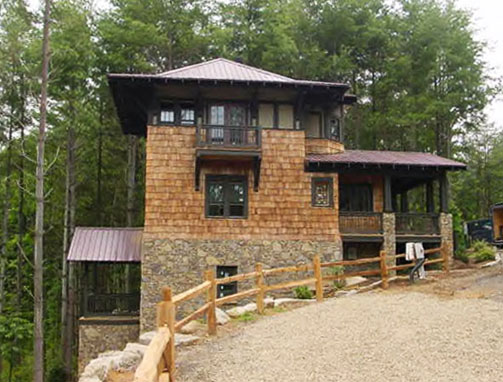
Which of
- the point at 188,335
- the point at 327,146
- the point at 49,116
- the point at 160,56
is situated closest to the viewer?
the point at 188,335

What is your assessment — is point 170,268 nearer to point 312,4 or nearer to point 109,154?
point 109,154

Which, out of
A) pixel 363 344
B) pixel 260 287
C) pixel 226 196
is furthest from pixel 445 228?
pixel 363 344

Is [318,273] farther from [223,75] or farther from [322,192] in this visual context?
[223,75]

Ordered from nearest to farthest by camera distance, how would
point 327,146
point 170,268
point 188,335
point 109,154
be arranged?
point 188,335
point 170,268
point 327,146
point 109,154

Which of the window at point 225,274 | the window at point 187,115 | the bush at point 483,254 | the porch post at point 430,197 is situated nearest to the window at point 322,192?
the window at point 225,274

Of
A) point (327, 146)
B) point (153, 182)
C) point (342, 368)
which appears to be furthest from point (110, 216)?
point (342, 368)

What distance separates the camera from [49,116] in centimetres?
2359

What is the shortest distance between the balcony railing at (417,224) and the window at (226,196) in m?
6.10

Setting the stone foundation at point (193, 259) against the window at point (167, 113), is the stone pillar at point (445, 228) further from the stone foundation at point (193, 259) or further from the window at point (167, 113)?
the window at point (167, 113)

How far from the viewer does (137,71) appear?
84.0ft

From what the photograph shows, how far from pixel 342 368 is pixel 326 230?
12.2 meters

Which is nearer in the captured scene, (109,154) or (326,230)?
(326,230)

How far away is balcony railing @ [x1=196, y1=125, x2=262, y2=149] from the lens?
1830 cm

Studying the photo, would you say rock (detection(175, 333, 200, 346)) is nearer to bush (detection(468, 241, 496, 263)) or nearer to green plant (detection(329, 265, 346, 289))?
green plant (detection(329, 265, 346, 289))
